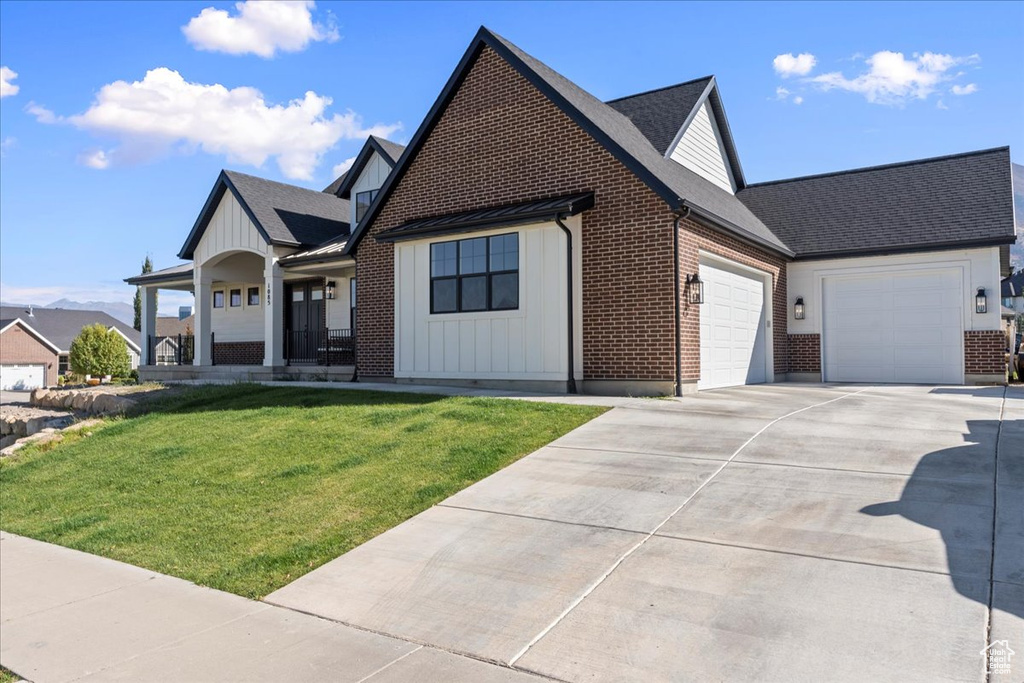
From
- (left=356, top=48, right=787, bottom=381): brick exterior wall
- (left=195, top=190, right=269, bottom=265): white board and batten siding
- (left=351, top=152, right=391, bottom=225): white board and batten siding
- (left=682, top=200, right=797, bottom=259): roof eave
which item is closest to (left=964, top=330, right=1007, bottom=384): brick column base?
(left=356, top=48, right=787, bottom=381): brick exterior wall

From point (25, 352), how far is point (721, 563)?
62759mm

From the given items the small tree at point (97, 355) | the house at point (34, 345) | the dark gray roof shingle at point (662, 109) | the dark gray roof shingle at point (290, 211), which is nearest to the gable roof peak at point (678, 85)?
the dark gray roof shingle at point (662, 109)

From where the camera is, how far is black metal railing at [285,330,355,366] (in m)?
19.2

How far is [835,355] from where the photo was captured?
16594 millimetres

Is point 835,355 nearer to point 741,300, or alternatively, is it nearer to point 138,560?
point 741,300

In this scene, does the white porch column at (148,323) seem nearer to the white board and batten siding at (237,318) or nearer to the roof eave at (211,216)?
the white board and batten siding at (237,318)

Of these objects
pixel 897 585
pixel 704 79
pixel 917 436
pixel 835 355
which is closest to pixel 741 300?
pixel 835 355

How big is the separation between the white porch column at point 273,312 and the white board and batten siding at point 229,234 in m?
0.53

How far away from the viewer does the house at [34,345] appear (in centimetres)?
5356

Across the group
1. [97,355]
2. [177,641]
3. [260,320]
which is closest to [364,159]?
[260,320]

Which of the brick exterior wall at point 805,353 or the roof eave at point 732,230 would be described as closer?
the roof eave at point 732,230

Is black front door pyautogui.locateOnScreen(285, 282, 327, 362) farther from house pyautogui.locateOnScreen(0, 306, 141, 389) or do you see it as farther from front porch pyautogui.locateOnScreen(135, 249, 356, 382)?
house pyautogui.locateOnScreen(0, 306, 141, 389)

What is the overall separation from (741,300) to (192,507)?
10.9 meters

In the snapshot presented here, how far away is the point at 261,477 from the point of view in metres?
8.22
